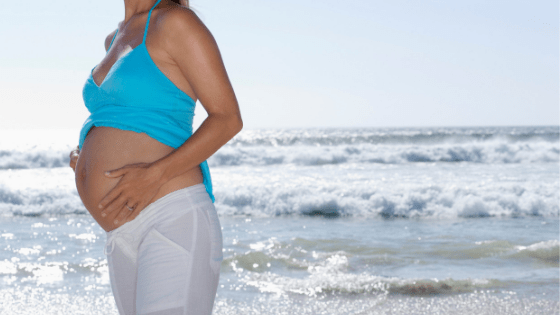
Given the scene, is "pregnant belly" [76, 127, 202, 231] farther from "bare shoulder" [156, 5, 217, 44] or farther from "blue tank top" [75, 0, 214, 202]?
"bare shoulder" [156, 5, 217, 44]

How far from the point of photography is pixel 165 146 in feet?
4.09

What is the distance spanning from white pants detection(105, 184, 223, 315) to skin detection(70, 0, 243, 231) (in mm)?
39

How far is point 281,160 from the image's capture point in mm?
19984

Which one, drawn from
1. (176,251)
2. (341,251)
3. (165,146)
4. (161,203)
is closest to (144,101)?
(165,146)

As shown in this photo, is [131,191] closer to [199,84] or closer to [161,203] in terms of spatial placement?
[161,203]

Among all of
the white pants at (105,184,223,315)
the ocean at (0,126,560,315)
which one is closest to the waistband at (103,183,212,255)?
the white pants at (105,184,223,315)

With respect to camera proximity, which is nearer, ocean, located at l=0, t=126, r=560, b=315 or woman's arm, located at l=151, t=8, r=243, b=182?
woman's arm, located at l=151, t=8, r=243, b=182

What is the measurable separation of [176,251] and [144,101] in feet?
1.20

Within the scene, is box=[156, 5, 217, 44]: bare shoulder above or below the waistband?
above

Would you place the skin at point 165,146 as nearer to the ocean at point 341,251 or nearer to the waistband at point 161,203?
the waistband at point 161,203

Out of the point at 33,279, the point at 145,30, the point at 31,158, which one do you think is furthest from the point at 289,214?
the point at 31,158

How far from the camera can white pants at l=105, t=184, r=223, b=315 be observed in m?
1.15

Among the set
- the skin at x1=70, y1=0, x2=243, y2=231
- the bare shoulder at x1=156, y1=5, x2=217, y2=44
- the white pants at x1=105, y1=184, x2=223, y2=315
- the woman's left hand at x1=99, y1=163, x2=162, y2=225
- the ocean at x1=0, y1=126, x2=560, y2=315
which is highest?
the bare shoulder at x1=156, y1=5, x2=217, y2=44

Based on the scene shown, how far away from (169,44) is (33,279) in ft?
13.0
